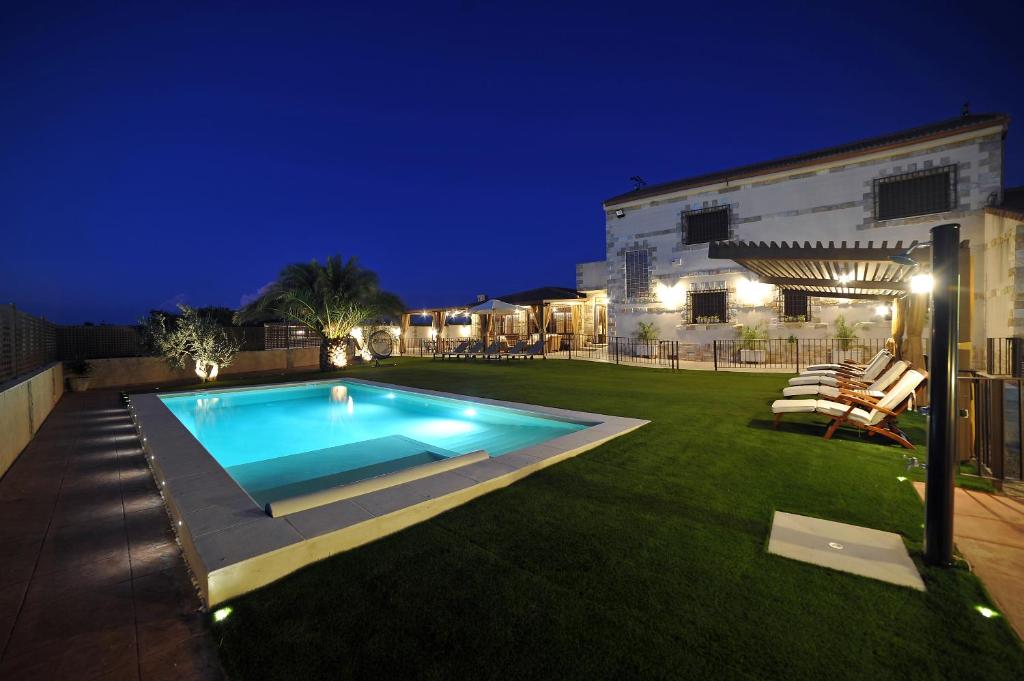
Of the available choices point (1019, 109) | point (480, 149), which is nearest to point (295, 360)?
point (1019, 109)

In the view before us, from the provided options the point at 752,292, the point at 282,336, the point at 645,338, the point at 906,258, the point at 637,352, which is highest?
the point at 752,292

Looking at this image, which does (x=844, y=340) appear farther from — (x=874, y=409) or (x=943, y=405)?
(x=943, y=405)

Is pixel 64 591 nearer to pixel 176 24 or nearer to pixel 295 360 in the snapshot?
pixel 295 360

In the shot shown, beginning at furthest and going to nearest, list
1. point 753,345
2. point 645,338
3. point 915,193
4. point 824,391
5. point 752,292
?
point 645,338 → point 752,292 → point 753,345 → point 915,193 → point 824,391

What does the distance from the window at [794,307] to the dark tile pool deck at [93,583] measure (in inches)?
694

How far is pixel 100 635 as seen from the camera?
2.09m

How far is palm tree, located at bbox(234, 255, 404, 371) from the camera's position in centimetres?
1616

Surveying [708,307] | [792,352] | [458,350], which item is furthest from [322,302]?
[792,352]

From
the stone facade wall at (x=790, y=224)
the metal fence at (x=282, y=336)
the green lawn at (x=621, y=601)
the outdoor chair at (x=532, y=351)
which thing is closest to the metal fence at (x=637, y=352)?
the stone facade wall at (x=790, y=224)

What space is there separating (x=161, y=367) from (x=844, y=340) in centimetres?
2222

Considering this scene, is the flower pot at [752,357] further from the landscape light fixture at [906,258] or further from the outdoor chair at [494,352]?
the landscape light fixture at [906,258]

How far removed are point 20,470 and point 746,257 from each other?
8381 mm

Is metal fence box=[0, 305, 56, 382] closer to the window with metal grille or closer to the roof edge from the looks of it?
the window with metal grille

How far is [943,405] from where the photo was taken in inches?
97.7
